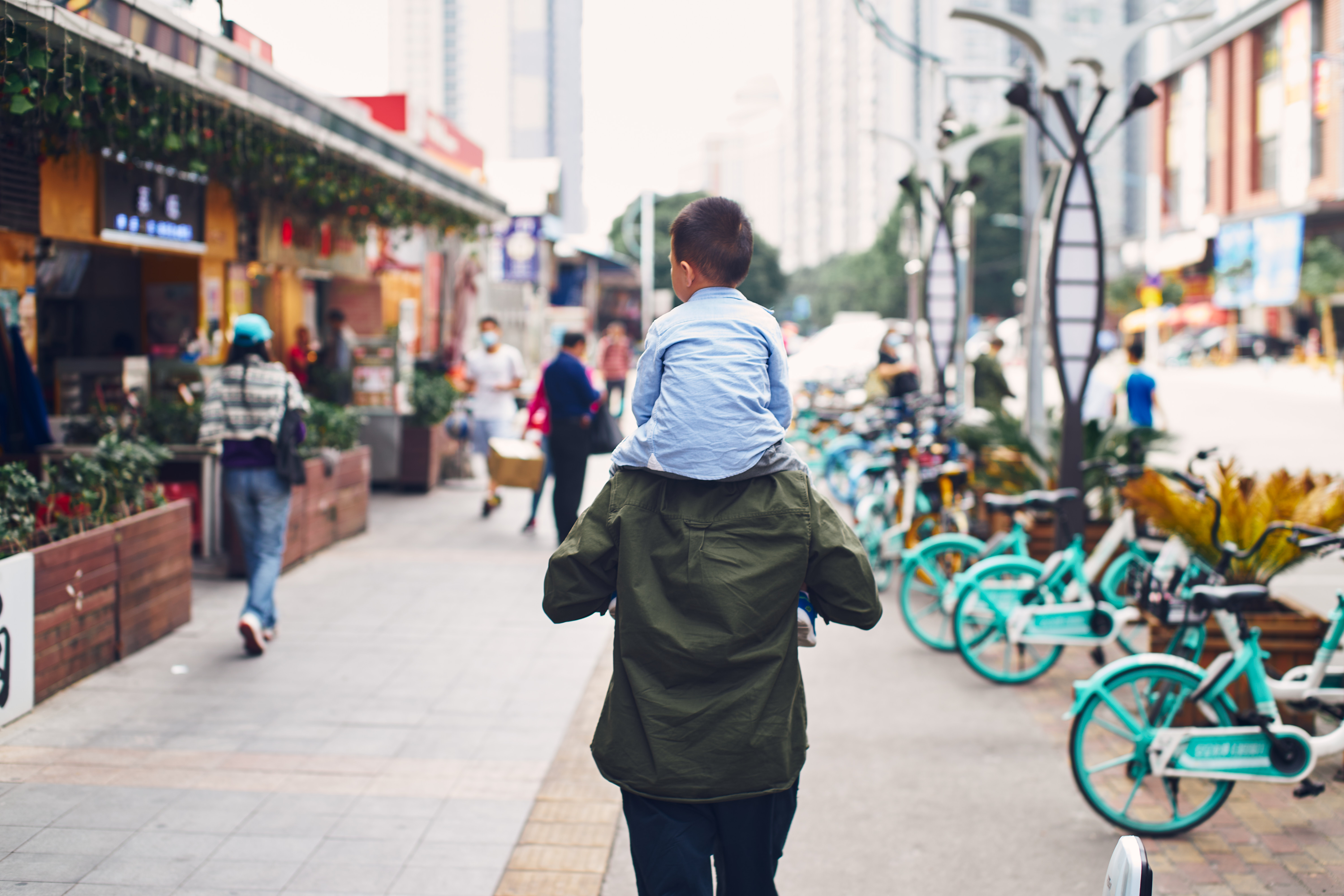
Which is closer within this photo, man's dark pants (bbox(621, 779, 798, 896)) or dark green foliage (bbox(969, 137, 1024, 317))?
man's dark pants (bbox(621, 779, 798, 896))

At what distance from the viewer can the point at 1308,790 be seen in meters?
4.30

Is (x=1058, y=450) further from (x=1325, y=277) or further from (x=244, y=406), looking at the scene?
(x=1325, y=277)

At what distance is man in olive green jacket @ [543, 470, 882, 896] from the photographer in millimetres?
2438

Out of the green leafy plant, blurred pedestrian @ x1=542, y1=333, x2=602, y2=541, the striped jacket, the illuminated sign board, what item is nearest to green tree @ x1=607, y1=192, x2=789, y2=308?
the illuminated sign board

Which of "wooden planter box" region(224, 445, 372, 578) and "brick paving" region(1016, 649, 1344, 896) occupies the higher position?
"wooden planter box" region(224, 445, 372, 578)

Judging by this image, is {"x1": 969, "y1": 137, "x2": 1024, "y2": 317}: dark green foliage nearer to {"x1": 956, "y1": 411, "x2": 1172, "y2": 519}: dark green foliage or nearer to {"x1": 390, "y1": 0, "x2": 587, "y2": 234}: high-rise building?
{"x1": 390, "y1": 0, "x2": 587, "y2": 234}: high-rise building

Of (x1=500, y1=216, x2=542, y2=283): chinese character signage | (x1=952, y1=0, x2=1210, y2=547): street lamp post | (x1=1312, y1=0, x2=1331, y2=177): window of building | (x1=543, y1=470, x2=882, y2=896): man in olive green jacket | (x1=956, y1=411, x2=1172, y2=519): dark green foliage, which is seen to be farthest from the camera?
(x1=1312, y1=0, x2=1331, y2=177): window of building

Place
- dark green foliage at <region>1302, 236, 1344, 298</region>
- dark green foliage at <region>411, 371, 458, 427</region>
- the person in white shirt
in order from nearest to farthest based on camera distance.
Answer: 1. the person in white shirt
2. dark green foliage at <region>411, 371, 458, 427</region>
3. dark green foliage at <region>1302, 236, 1344, 298</region>

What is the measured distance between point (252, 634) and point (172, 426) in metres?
2.76

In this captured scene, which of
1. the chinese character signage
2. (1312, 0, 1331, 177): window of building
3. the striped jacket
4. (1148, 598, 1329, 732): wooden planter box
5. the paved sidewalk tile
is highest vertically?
(1312, 0, 1331, 177): window of building

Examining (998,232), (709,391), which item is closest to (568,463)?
(709,391)

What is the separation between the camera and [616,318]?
57.5m

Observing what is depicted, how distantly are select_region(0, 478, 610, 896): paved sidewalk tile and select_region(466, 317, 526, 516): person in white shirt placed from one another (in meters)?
4.09

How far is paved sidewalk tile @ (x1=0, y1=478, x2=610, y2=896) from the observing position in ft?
12.6
